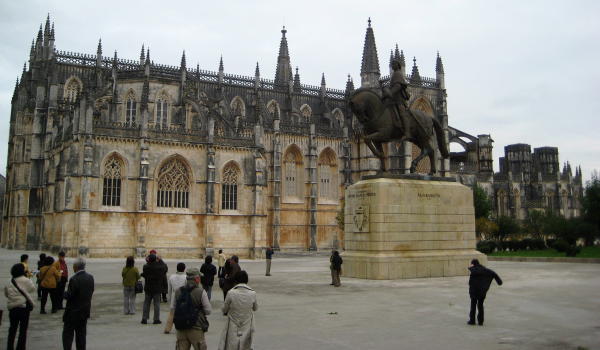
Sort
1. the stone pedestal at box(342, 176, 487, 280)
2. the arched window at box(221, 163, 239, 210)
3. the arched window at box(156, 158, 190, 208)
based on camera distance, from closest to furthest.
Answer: the stone pedestal at box(342, 176, 487, 280) → the arched window at box(156, 158, 190, 208) → the arched window at box(221, 163, 239, 210)

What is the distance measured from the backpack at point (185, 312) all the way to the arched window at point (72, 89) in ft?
164

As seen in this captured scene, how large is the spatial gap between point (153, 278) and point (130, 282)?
3.86 feet

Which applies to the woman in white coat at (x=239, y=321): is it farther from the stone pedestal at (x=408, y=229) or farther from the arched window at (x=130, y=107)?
the arched window at (x=130, y=107)

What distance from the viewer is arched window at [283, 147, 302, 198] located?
55562 mm

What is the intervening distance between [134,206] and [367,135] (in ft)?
78.5

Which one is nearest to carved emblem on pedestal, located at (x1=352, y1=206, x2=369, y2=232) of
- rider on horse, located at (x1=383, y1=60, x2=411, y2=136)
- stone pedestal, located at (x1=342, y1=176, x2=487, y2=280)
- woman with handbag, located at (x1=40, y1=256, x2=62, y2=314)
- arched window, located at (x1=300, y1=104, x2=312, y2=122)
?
stone pedestal, located at (x1=342, y1=176, x2=487, y2=280)

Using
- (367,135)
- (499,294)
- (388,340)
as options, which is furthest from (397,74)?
(388,340)

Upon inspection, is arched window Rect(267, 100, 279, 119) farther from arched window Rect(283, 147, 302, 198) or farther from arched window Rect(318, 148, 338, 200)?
arched window Rect(318, 148, 338, 200)

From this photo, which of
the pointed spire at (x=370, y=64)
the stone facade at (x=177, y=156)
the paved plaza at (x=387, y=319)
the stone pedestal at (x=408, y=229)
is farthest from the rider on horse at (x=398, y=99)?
the pointed spire at (x=370, y=64)

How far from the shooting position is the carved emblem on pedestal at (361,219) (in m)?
19.6

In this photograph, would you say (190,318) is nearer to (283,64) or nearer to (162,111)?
(162,111)

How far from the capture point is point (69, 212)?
37.8 m

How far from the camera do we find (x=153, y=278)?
38.6ft

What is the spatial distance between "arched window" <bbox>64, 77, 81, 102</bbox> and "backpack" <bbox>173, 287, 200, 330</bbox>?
1964 inches
